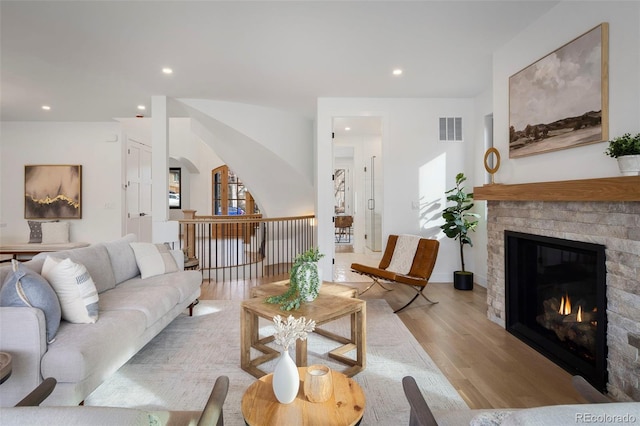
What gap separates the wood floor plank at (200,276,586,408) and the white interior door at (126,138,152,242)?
3.48 metres

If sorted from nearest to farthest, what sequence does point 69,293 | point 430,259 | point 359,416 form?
point 359,416 < point 69,293 < point 430,259

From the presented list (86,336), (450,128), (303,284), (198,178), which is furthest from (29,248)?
(450,128)

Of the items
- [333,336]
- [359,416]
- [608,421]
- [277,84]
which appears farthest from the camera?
[277,84]

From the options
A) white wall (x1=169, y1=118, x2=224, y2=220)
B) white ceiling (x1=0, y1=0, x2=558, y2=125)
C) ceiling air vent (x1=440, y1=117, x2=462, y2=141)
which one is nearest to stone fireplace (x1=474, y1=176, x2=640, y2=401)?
white ceiling (x1=0, y1=0, x2=558, y2=125)

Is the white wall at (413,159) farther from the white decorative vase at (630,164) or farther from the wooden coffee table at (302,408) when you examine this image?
the wooden coffee table at (302,408)

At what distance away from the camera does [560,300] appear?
2.72 m

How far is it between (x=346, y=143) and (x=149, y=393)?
694 cm

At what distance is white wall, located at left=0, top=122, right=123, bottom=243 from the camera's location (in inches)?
254

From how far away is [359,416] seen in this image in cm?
138

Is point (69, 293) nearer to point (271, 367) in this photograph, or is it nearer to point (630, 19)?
point (271, 367)

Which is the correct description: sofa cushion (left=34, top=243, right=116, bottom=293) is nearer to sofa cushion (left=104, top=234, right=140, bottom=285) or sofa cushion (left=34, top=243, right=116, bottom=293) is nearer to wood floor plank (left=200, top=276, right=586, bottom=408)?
sofa cushion (left=104, top=234, right=140, bottom=285)

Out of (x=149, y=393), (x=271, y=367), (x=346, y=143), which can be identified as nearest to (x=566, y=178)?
(x=271, y=367)

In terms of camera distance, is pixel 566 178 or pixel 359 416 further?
pixel 566 178

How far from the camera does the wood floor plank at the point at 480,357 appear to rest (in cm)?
213
